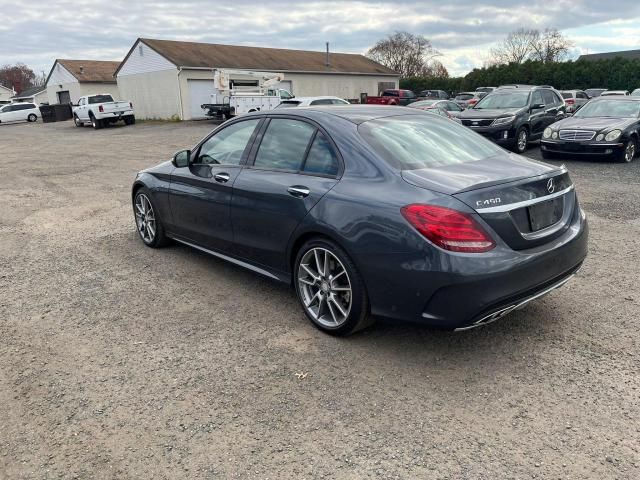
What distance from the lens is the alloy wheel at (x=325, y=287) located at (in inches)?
146

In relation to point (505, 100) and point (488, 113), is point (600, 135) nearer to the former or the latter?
point (488, 113)

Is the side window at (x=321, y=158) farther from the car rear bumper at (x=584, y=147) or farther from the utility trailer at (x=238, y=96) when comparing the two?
the utility trailer at (x=238, y=96)

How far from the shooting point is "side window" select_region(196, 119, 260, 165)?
4676 mm

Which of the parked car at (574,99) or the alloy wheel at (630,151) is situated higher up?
the parked car at (574,99)

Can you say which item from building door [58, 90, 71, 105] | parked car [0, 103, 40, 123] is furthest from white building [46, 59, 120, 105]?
parked car [0, 103, 40, 123]

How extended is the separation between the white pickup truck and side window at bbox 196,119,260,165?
28.2 metres

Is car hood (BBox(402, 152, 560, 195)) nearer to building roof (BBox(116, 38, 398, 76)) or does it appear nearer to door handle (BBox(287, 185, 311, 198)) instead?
door handle (BBox(287, 185, 311, 198))

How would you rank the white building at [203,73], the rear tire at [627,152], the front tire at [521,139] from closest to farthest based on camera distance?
the rear tire at [627,152], the front tire at [521,139], the white building at [203,73]

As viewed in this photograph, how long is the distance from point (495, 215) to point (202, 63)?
32559mm

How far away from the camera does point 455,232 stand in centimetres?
311

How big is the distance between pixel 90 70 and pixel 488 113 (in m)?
41.3

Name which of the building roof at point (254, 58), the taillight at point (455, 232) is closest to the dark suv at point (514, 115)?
the taillight at point (455, 232)

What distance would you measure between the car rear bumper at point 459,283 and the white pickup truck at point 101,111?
30.6m

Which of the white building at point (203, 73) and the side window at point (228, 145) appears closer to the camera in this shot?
the side window at point (228, 145)
